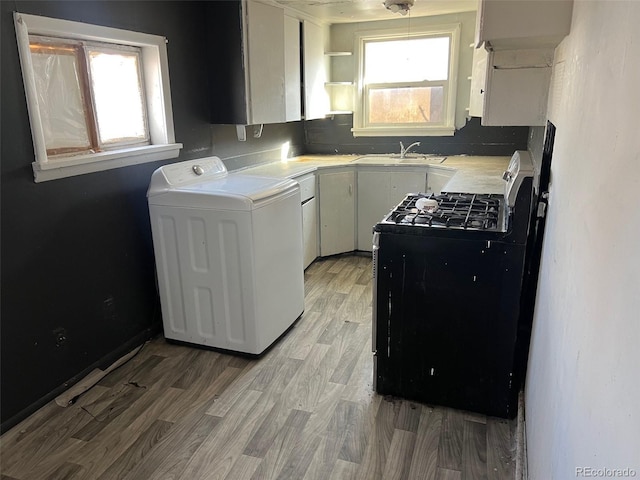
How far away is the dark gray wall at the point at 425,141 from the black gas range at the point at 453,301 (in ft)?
7.07

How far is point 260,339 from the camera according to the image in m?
2.62

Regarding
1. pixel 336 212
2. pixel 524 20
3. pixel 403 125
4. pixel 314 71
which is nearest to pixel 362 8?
pixel 314 71

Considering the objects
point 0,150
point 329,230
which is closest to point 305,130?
point 329,230

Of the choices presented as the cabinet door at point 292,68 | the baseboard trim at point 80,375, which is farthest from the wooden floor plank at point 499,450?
the cabinet door at point 292,68

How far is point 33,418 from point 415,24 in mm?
4108

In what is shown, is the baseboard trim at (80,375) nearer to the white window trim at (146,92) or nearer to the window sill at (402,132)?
the white window trim at (146,92)

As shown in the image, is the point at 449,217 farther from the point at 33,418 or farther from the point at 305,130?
the point at 305,130

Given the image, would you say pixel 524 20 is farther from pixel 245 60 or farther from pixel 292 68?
pixel 292 68

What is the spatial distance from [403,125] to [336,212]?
45.7 inches

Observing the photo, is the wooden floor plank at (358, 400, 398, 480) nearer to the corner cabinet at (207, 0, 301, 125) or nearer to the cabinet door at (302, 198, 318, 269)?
the cabinet door at (302, 198, 318, 269)

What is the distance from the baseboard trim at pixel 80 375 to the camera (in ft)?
6.86

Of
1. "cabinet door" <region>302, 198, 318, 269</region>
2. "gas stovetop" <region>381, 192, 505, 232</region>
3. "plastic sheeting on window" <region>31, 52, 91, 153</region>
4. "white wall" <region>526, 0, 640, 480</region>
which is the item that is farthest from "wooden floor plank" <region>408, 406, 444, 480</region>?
"plastic sheeting on window" <region>31, 52, 91, 153</region>

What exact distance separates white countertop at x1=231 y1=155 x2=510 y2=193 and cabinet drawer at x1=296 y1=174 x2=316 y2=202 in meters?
0.06

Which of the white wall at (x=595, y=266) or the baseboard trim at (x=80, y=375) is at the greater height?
the white wall at (x=595, y=266)
